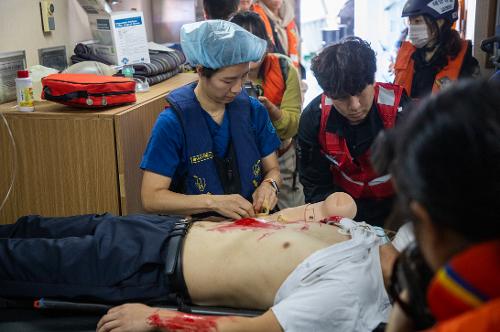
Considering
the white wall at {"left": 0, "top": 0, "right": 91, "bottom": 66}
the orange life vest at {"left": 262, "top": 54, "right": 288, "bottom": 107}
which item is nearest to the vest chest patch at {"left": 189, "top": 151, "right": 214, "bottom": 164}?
the orange life vest at {"left": 262, "top": 54, "right": 288, "bottom": 107}

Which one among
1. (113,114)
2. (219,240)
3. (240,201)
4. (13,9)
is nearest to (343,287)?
(219,240)

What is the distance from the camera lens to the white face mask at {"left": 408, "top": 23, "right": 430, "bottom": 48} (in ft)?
9.92

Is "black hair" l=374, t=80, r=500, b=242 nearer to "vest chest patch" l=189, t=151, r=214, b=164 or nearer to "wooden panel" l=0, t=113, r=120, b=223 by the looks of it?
"vest chest patch" l=189, t=151, r=214, b=164

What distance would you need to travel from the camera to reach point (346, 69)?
6.28 feet

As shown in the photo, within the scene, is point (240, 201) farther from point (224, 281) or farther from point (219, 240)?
point (224, 281)

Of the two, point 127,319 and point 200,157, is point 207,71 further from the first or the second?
point 127,319

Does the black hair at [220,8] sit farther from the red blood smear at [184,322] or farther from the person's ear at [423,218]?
the person's ear at [423,218]

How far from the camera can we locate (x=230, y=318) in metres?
1.48

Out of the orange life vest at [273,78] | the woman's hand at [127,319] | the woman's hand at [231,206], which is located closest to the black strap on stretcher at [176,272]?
the woman's hand at [127,319]

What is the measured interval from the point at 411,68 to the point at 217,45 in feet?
4.82

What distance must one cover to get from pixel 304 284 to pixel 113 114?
1.20m

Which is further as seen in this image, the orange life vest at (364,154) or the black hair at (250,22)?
the black hair at (250,22)

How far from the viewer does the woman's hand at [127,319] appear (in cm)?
152

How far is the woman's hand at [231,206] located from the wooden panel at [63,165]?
606 mm
